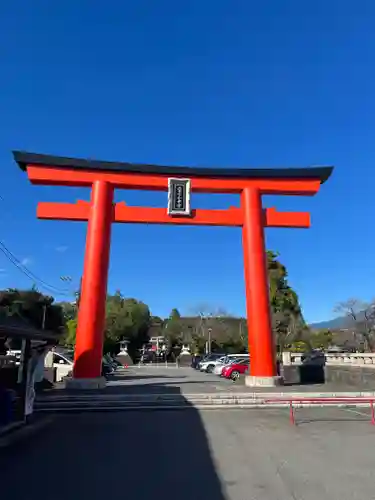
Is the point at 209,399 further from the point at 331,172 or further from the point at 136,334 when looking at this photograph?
the point at 136,334

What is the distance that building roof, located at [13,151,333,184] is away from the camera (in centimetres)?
1731

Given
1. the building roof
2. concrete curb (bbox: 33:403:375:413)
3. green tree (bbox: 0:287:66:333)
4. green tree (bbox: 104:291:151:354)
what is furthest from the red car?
green tree (bbox: 104:291:151:354)

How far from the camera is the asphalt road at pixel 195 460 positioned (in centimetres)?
495

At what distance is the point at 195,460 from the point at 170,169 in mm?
13872

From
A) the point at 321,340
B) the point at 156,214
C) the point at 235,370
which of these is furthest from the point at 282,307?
the point at 156,214

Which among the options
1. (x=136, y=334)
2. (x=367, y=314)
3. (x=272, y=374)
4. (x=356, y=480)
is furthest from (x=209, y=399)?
(x=136, y=334)

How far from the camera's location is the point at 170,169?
1836 cm

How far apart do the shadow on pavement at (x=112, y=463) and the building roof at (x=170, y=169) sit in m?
11.3

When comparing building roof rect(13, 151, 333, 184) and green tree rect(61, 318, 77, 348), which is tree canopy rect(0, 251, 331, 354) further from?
building roof rect(13, 151, 333, 184)

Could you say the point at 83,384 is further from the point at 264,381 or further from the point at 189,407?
the point at 264,381

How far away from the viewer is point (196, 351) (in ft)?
205

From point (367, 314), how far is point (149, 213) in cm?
3614

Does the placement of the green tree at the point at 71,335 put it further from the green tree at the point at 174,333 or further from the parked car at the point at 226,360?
the green tree at the point at 174,333

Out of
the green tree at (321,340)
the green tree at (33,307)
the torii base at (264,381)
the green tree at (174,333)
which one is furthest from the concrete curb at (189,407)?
the green tree at (174,333)
